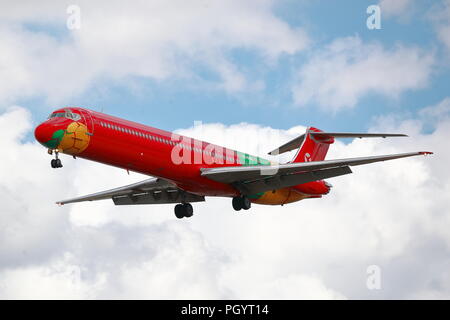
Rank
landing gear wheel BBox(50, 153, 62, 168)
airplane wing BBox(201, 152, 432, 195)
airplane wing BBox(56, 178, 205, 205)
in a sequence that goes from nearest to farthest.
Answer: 1. landing gear wheel BBox(50, 153, 62, 168)
2. airplane wing BBox(201, 152, 432, 195)
3. airplane wing BBox(56, 178, 205, 205)

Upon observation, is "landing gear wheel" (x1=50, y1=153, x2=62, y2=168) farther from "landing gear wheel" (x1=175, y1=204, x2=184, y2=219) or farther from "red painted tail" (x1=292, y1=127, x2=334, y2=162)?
"red painted tail" (x1=292, y1=127, x2=334, y2=162)

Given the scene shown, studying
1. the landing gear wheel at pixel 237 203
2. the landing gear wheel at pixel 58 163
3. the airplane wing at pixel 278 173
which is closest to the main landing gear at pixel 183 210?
the landing gear wheel at pixel 237 203

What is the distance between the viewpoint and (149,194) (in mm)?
53656

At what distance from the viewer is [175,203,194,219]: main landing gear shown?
53.3 meters

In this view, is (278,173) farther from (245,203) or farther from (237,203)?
(237,203)

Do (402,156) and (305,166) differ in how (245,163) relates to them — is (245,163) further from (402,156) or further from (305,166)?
(402,156)

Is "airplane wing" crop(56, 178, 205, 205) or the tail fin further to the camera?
the tail fin

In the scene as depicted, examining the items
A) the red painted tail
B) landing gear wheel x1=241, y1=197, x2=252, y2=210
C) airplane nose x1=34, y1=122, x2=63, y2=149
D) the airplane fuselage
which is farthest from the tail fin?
airplane nose x1=34, y1=122, x2=63, y2=149

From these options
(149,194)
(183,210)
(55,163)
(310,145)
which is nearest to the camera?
(55,163)

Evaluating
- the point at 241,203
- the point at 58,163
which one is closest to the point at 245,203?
the point at 241,203

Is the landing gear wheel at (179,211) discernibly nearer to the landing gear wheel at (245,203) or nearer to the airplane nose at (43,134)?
the landing gear wheel at (245,203)

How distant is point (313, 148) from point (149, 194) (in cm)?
1187

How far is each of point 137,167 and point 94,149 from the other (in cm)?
287

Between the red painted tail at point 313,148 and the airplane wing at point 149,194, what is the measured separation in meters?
7.89
